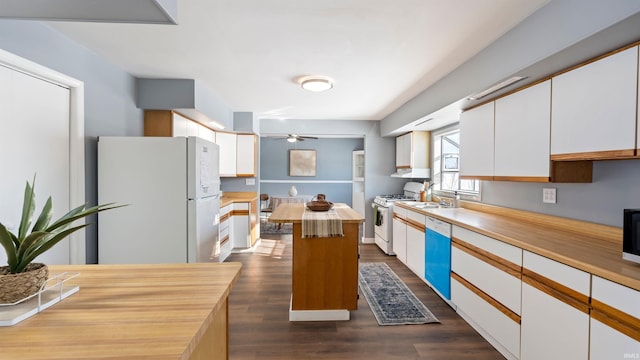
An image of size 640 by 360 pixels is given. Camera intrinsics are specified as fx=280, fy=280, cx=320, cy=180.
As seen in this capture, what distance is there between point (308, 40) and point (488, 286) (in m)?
2.37

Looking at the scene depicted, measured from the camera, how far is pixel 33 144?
6.76 feet

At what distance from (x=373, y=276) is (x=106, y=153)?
3.21 metres

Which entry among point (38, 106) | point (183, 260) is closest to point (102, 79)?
point (38, 106)

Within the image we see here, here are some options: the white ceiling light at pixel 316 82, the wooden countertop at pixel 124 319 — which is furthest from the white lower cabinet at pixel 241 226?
the wooden countertop at pixel 124 319

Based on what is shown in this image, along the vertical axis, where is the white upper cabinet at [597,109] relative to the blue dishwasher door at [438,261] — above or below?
above

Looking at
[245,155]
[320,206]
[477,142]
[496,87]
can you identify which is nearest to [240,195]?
[245,155]

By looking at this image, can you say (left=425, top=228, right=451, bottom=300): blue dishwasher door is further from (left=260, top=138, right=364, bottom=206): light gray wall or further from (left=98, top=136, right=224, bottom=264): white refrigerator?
(left=260, top=138, right=364, bottom=206): light gray wall

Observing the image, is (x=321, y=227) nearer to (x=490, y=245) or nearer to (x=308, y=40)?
(x=490, y=245)

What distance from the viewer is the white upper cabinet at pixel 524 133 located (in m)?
2.05

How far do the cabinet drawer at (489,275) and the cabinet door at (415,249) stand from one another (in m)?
0.69

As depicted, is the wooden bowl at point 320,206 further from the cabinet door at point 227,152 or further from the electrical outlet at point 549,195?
the cabinet door at point 227,152

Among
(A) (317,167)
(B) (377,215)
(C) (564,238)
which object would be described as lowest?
(B) (377,215)

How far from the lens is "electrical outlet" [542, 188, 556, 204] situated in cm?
229

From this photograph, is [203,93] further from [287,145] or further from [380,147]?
[287,145]
